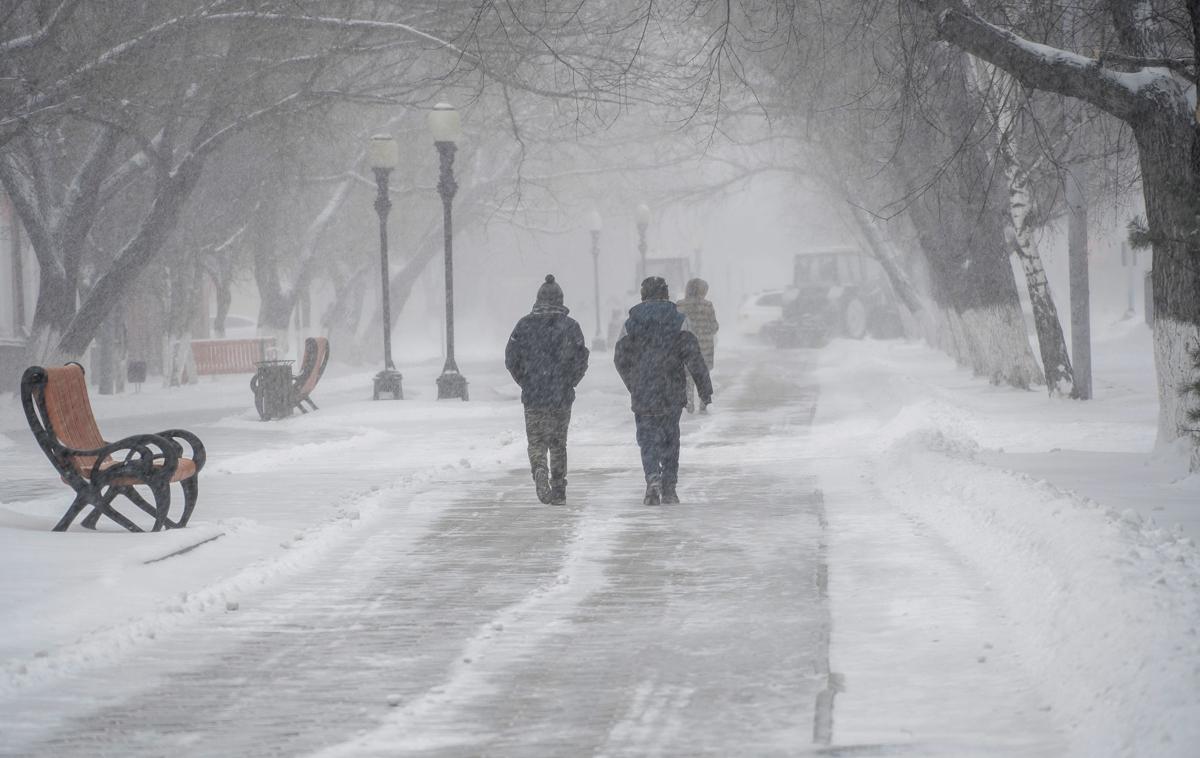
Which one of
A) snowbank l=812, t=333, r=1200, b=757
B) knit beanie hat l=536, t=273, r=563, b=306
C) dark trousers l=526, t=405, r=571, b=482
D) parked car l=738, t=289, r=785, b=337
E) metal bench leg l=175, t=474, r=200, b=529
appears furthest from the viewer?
parked car l=738, t=289, r=785, b=337

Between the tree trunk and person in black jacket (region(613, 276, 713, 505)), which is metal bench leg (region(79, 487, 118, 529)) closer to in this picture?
person in black jacket (region(613, 276, 713, 505))

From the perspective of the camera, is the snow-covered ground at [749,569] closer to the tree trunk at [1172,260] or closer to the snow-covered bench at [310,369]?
the tree trunk at [1172,260]

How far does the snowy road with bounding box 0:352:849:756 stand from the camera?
5.52 metres

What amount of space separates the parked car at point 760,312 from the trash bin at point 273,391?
1219 inches

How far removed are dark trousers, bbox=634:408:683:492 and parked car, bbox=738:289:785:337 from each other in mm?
39115

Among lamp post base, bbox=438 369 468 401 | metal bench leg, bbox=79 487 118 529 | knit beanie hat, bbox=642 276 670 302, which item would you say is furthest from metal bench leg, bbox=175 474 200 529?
lamp post base, bbox=438 369 468 401

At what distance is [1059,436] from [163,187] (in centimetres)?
1311

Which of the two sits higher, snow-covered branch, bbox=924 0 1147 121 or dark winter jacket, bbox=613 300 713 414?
snow-covered branch, bbox=924 0 1147 121

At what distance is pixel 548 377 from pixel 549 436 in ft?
1.51

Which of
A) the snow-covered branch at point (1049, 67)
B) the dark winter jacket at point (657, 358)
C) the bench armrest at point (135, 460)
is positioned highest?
the snow-covered branch at point (1049, 67)

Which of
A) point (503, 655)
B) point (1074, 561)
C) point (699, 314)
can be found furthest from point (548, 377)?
point (699, 314)

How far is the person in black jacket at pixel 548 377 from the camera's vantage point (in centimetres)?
1192

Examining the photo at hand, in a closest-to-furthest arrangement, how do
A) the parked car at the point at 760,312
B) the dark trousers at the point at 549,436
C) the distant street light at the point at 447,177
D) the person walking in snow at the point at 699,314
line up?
the dark trousers at the point at 549,436 < the person walking in snow at the point at 699,314 < the distant street light at the point at 447,177 < the parked car at the point at 760,312

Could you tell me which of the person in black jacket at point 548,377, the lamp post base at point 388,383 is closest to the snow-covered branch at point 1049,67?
the person in black jacket at point 548,377
